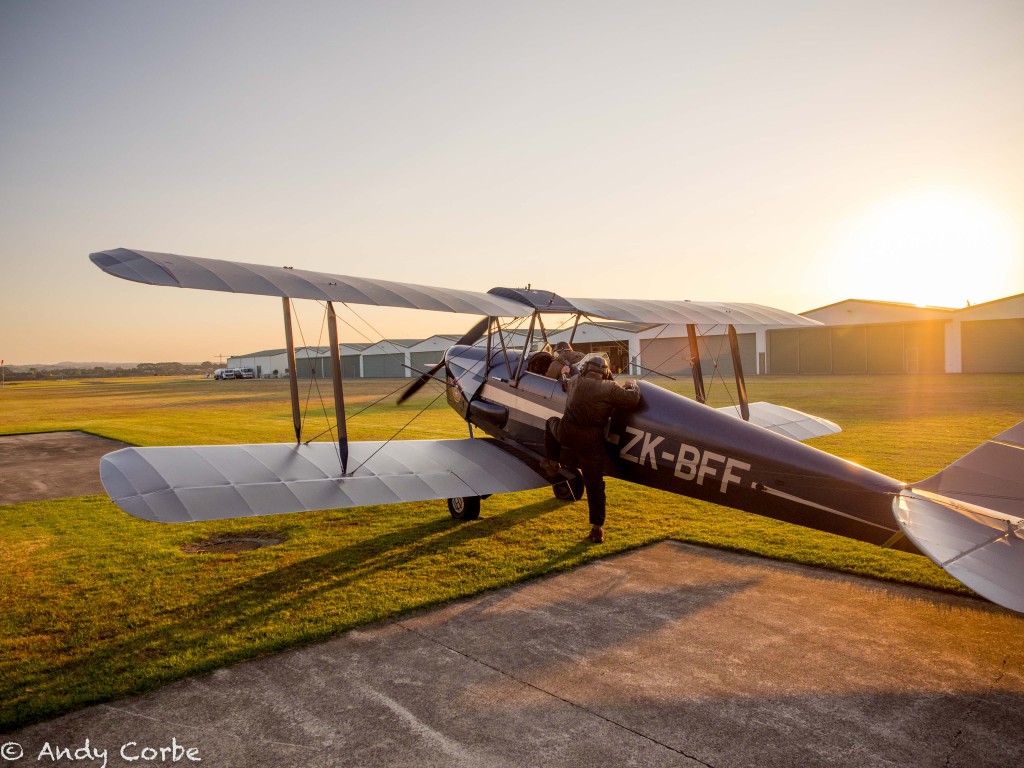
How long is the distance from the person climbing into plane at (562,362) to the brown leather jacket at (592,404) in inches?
40.5

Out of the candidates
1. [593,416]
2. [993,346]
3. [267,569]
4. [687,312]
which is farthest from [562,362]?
[993,346]

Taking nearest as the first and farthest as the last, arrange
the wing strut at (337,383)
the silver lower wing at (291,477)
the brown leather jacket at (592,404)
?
the silver lower wing at (291,477) < the wing strut at (337,383) < the brown leather jacket at (592,404)

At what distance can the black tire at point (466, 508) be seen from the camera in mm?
7743

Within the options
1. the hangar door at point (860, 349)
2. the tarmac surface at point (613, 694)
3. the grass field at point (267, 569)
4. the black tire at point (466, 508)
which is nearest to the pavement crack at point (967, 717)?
the tarmac surface at point (613, 694)

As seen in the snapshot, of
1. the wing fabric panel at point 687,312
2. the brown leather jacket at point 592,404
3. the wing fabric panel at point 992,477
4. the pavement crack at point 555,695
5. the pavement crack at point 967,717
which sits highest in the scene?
the wing fabric panel at point 687,312

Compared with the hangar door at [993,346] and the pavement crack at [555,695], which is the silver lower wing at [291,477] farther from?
the hangar door at [993,346]

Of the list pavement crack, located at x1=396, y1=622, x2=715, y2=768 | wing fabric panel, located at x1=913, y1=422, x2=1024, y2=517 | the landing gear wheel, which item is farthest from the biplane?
pavement crack, located at x1=396, y1=622, x2=715, y2=768

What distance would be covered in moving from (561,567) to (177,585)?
3454 mm

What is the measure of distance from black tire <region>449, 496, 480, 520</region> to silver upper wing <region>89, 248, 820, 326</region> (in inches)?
93.4

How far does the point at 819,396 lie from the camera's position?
24109 mm

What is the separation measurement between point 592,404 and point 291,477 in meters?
2.94

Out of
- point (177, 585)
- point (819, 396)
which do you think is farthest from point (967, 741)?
point (819, 396)

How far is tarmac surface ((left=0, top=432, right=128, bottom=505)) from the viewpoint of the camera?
977 cm

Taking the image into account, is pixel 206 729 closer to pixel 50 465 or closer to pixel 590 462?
pixel 590 462
